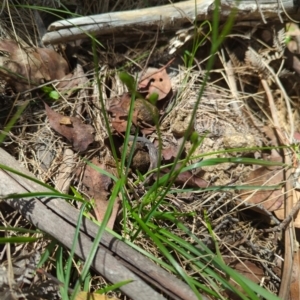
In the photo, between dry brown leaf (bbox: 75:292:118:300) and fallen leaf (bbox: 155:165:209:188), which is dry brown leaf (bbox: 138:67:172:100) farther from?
dry brown leaf (bbox: 75:292:118:300)

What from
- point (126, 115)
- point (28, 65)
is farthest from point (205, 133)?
point (28, 65)

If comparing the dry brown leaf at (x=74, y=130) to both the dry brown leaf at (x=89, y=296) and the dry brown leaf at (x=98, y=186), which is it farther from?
the dry brown leaf at (x=89, y=296)

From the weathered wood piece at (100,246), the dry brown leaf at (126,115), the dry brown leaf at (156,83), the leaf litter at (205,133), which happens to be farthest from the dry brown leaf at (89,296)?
the dry brown leaf at (156,83)

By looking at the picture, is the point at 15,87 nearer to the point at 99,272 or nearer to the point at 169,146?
the point at 169,146

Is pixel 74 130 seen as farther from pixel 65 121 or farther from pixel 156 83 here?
pixel 156 83

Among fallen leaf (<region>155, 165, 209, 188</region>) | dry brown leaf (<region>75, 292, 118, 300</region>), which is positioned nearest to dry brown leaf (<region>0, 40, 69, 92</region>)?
fallen leaf (<region>155, 165, 209, 188</region>)

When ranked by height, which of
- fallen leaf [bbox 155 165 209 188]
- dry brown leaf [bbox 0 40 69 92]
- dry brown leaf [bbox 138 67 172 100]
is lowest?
fallen leaf [bbox 155 165 209 188]
